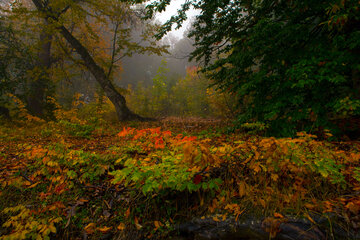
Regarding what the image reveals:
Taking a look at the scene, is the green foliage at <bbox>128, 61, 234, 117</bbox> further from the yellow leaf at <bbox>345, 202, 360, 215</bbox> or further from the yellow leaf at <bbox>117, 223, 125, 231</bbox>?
the yellow leaf at <bbox>117, 223, 125, 231</bbox>

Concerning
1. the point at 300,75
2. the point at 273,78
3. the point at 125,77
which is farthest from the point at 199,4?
the point at 125,77

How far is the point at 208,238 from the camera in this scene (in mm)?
1594

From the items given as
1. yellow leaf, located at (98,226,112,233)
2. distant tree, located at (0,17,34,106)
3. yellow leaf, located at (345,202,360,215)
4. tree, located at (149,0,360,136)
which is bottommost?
yellow leaf, located at (98,226,112,233)

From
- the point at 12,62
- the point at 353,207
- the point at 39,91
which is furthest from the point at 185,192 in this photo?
the point at 12,62

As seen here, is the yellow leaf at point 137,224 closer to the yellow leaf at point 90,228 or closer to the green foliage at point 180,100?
the yellow leaf at point 90,228

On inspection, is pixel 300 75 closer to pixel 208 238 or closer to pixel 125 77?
pixel 208 238

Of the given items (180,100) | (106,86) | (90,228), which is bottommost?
(90,228)

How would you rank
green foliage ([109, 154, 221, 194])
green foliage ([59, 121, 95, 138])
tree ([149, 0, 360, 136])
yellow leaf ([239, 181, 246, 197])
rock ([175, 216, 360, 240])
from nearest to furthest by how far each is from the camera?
rock ([175, 216, 360, 240]) < green foliage ([109, 154, 221, 194]) < yellow leaf ([239, 181, 246, 197]) < tree ([149, 0, 360, 136]) < green foliage ([59, 121, 95, 138])

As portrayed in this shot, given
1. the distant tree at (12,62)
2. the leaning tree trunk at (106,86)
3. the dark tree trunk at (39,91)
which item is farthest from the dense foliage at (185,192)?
the dark tree trunk at (39,91)

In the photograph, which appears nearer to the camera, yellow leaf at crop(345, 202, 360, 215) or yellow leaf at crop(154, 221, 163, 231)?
yellow leaf at crop(345, 202, 360, 215)

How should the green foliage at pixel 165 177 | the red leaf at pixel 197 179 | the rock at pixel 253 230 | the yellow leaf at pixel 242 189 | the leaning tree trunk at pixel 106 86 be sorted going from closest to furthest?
the rock at pixel 253 230
the green foliage at pixel 165 177
the red leaf at pixel 197 179
the yellow leaf at pixel 242 189
the leaning tree trunk at pixel 106 86

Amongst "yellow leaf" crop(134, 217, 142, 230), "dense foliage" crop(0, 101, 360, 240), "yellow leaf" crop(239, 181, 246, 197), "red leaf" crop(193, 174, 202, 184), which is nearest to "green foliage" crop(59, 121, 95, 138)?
"dense foliage" crop(0, 101, 360, 240)

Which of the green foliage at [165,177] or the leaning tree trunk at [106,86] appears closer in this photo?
the green foliage at [165,177]

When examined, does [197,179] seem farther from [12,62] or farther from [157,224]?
[12,62]
